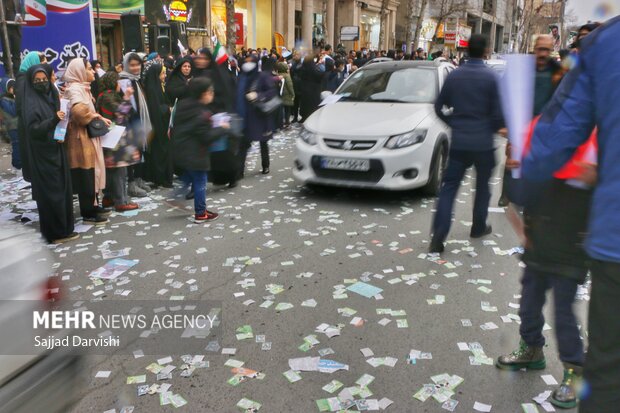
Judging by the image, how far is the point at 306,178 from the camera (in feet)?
24.2

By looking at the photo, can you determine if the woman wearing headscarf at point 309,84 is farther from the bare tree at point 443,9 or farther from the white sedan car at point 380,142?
the bare tree at point 443,9

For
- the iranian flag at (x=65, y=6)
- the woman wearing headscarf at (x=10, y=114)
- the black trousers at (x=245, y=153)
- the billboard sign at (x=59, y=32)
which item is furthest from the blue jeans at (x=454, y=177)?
the iranian flag at (x=65, y=6)

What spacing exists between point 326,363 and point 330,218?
3.31 metres

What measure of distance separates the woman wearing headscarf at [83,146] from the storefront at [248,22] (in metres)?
21.9

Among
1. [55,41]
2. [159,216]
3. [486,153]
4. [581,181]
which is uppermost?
[55,41]

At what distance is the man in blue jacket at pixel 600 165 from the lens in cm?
176

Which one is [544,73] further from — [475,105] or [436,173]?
[436,173]

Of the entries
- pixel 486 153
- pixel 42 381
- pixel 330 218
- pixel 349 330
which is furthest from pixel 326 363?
pixel 330 218

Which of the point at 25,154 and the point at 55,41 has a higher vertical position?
the point at 55,41

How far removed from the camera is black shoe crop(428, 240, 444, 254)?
5.46 metres

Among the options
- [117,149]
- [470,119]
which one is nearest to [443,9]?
[117,149]

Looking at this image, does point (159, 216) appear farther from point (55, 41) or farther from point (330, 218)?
point (55, 41)

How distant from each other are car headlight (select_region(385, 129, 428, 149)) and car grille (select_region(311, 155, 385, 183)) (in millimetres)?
285

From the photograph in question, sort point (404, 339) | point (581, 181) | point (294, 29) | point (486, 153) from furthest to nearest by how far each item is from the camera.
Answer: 1. point (294, 29)
2. point (486, 153)
3. point (404, 339)
4. point (581, 181)
